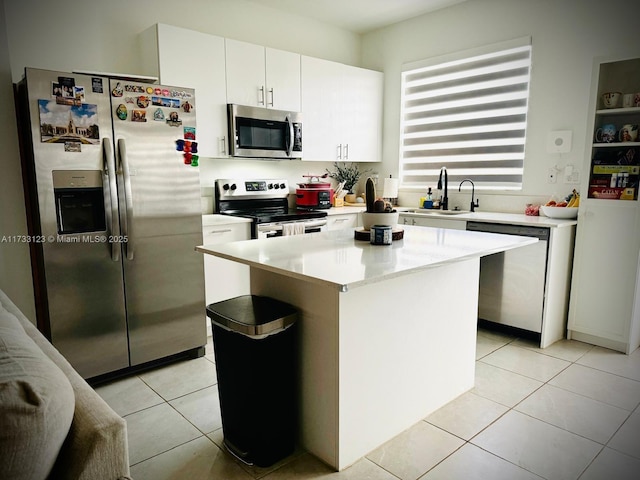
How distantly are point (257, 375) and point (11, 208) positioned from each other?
2209mm

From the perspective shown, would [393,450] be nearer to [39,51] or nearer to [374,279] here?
[374,279]

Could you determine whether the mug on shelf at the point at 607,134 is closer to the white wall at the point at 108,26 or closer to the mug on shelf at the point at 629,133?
the mug on shelf at the point at 629,133

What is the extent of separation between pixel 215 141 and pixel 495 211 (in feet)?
8.57

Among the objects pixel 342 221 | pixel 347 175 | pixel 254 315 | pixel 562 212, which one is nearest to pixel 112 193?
A: pixel 254 315

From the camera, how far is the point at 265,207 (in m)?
4.28

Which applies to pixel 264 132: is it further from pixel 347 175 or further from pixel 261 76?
pixel 347 175

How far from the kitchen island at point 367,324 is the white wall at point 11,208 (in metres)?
1.61

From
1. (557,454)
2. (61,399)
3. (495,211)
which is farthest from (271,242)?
(495,211)

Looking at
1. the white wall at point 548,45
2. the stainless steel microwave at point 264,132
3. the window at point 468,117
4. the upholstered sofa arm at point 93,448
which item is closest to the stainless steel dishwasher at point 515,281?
the white wall at point 548,45

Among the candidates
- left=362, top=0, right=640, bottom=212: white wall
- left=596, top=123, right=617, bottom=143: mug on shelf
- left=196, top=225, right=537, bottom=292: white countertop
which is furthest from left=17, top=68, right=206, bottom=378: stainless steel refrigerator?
left=596, top=123, right=617, bottom=143: mug on shelf

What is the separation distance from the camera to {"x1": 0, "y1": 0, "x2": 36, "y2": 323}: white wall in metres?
2.84

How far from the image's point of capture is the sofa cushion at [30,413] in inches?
32.7

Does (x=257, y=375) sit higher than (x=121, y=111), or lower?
lower

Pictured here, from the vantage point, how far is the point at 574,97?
11.5 feet
